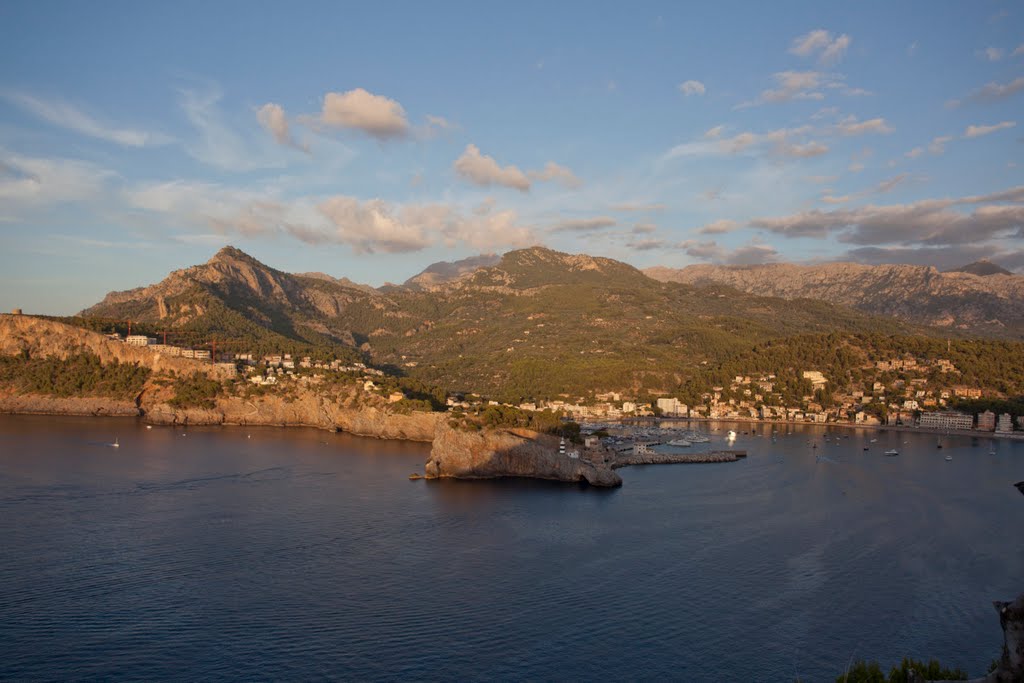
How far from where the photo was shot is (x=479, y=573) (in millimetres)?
28016

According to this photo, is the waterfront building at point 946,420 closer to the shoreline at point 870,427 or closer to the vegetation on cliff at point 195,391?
the shoreline at point 870,427

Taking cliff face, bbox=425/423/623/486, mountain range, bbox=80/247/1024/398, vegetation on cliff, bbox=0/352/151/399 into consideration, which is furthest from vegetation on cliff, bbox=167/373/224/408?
cliff face, bbox=425/423/623/486

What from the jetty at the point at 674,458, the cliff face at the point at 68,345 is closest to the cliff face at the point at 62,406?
the cliff face at the point at 68,345

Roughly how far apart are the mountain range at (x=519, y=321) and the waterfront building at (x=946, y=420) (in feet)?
110

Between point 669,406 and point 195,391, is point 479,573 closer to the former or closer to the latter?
point 195,391

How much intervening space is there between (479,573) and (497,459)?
20328mm

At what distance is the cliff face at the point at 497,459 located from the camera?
47875mm

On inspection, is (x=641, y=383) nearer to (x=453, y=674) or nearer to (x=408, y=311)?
(x=408, y=311)

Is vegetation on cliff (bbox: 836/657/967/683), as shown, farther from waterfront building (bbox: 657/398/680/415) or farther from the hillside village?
waterfront building (bbox: 657/398/680/415)

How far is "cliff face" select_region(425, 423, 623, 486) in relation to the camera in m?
47.9

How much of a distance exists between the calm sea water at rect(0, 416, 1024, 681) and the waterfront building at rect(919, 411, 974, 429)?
37582 millimetres

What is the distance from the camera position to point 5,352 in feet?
269

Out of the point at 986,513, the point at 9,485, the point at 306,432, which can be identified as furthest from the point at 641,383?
the point at 9,485

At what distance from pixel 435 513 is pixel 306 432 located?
38362 mm
